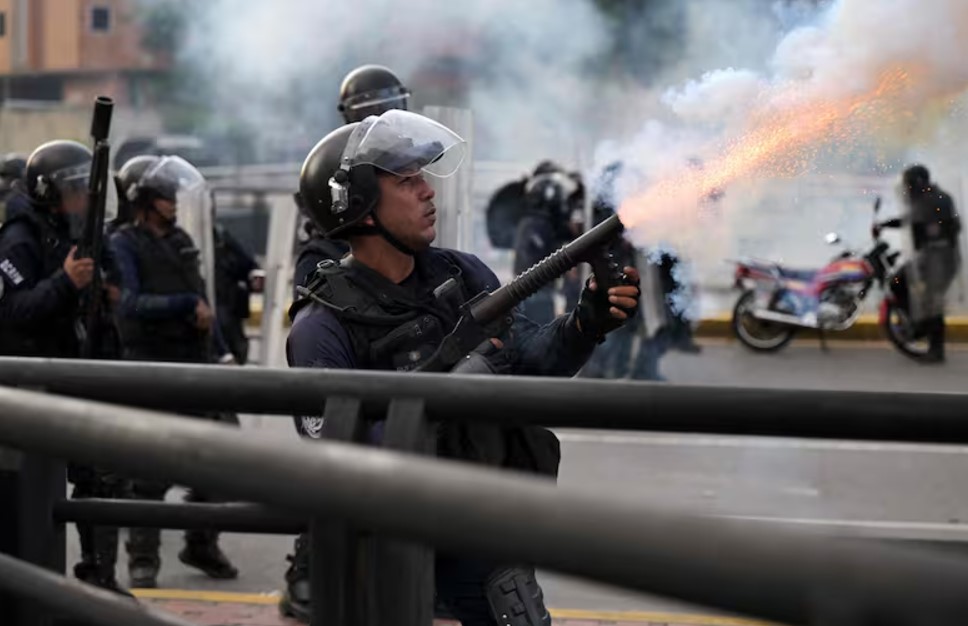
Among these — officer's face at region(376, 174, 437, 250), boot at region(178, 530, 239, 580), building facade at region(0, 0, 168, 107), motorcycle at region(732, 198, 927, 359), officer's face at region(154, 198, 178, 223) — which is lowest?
boot at region(178, 530, 239, 580)

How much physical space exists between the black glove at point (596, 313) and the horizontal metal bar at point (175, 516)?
0.92 m

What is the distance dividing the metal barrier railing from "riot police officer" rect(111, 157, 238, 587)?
441 centimetres

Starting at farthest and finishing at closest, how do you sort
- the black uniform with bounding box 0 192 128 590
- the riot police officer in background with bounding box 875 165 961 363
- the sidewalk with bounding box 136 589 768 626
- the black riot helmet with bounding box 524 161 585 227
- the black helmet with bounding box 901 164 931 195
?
the black riot helmet with bounding box 524 161 585 227
the riot police officer in background with bounding box 875 165 961 363
the black uniform with bounding box 0 192 128 590
the black helmet with bounding box 901 164 931 195
the sidewalk with bounding box 136 589 768 626

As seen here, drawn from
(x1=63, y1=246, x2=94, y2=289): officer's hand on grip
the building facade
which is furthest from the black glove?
the building facade

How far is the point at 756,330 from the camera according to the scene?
14305mm

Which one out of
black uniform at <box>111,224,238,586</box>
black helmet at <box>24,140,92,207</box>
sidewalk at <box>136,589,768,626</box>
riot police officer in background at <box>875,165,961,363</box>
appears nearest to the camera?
sidewalk at <box>136,589,768,626</box>

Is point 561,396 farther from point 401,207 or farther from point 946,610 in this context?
point 401,207

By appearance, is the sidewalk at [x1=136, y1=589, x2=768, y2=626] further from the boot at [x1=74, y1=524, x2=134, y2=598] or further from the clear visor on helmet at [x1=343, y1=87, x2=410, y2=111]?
the clear visor on helmet at [x1=343, y1=87, x2=410, y2=111]

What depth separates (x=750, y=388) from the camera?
219cm

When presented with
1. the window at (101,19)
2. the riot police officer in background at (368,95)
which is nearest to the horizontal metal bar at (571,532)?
the riot police officer in background at (368,95)

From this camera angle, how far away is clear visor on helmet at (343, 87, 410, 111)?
591 centimetres

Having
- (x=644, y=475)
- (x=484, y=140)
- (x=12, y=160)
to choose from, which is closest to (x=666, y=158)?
(x=644, y=475)

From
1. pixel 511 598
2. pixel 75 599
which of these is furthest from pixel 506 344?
pixel 75 599

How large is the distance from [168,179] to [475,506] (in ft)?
18.5
